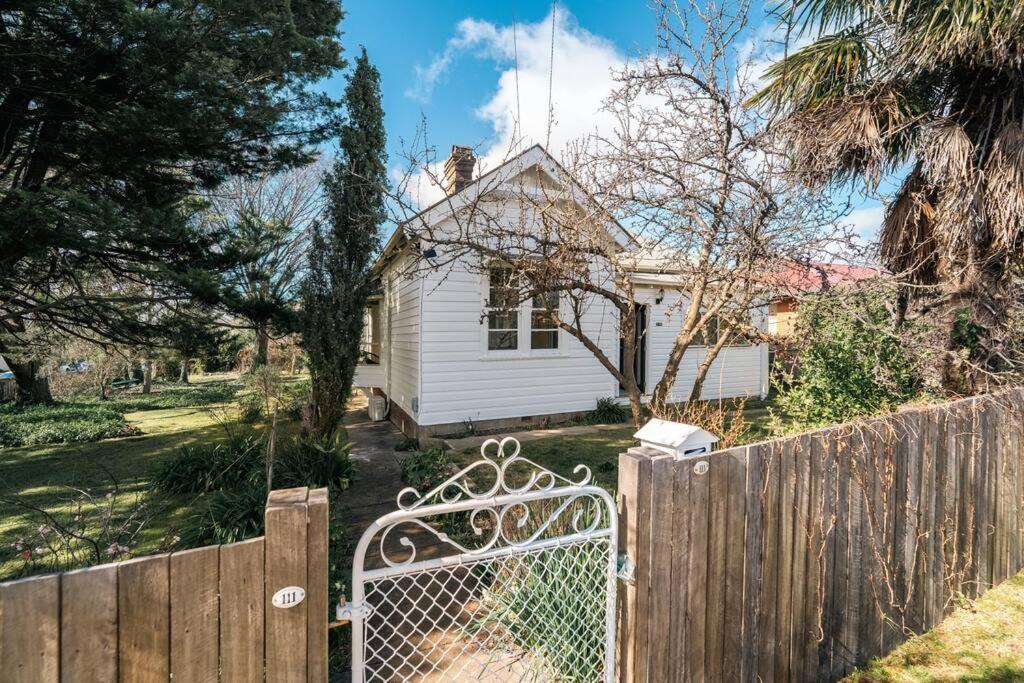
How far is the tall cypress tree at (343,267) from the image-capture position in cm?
816

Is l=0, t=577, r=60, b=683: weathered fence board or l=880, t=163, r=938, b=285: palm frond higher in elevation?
l=880, t=163, r=938, b=285: palm frond

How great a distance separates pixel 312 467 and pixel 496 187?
13.2 feet

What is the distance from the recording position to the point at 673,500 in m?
2.04

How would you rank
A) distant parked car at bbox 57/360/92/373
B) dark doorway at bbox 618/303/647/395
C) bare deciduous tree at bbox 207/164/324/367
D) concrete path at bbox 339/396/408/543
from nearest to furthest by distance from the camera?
1. concrete path at bbox 339/396/408/543
2. bare deciduous tree at bbox 207/164/324/367
3. dark doorway at bbox 618/303/647/395
4. distant parked car at bbox 57/360/92/373

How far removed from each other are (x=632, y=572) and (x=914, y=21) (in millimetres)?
5945

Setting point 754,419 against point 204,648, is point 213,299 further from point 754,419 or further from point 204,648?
point 754,419

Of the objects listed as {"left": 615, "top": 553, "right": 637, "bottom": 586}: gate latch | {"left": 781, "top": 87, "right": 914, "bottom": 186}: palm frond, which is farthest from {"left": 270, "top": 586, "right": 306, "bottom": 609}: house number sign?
{"left": 781, "top": 87, "right": 914, "bottom": 186}: palm frond

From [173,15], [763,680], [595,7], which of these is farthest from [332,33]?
[763,680]

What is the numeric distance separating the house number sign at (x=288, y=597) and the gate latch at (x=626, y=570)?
1.25 metres

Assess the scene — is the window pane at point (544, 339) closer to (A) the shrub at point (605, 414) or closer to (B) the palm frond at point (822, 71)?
(A) the shrub at point (605, 414)

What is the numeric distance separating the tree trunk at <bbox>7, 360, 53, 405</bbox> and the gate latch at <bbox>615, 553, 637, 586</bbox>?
17625 mm

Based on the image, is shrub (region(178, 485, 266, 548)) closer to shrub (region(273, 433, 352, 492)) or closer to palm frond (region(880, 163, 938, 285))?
shrub (region(273, 433, 352, 492))

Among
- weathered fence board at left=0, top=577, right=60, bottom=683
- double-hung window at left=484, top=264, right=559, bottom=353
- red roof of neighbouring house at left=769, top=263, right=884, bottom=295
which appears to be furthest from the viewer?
double-hung window at left=484, top=264, right=559, bottom=353

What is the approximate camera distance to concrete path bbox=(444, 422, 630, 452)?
8.00 metres
